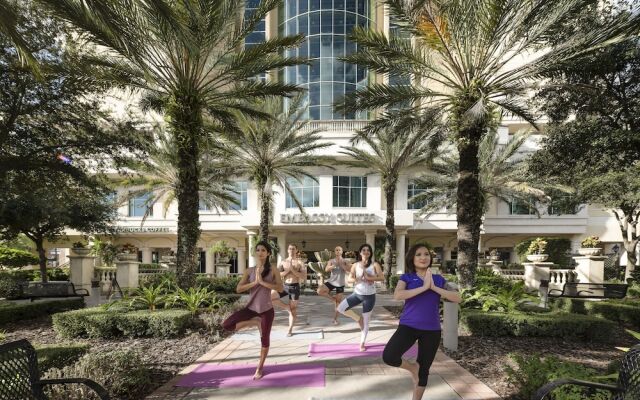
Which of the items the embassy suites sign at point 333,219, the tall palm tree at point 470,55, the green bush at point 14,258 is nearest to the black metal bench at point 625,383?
the tall palm tree at point 470,55

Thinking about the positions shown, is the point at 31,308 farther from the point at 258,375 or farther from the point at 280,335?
the point at 258,375

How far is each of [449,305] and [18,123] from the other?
12.9m

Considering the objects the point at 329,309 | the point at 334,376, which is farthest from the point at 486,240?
the point at 334,376

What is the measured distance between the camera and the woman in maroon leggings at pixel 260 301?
534cm

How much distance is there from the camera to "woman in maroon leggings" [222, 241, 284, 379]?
5336mm

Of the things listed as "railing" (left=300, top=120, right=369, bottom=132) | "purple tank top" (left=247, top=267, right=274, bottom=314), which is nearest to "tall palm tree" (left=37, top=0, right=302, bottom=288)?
"purple tank top" (left=247, top=267, right=274, bottom=314)

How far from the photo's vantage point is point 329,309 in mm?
13141

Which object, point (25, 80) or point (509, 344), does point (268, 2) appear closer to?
point (25, 80)

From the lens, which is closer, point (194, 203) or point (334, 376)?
point (334, 376)

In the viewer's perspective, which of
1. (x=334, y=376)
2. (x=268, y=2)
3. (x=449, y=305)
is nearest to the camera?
(x=334, y=376)

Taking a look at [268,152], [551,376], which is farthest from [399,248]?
[551,376]

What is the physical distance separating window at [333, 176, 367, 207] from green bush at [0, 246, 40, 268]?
72.9 feet

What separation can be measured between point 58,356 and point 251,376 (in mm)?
2478

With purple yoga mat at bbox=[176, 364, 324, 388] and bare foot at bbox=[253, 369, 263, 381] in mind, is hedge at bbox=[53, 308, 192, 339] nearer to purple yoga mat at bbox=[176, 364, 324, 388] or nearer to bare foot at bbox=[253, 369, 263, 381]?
purple yoga mat at bbox=[176, 364, 324, 388]
